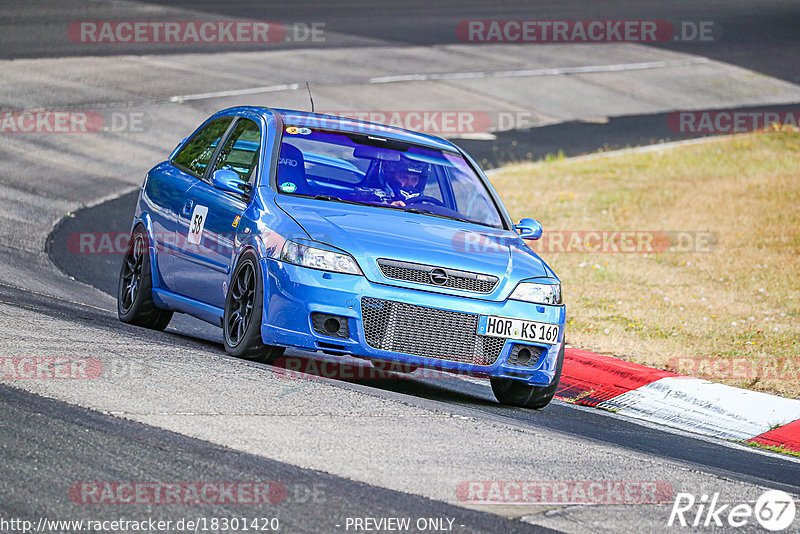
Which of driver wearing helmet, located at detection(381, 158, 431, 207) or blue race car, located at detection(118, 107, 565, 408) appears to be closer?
blue race car, located at detection(118, 107, 565, 408)

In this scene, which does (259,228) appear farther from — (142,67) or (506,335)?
(142,67)

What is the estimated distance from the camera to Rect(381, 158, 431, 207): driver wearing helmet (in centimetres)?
881

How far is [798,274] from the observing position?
559 inches

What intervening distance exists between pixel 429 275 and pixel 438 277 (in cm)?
6

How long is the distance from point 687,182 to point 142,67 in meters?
10.2

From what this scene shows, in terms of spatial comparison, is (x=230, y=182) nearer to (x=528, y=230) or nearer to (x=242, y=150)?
(x=242, y=150)

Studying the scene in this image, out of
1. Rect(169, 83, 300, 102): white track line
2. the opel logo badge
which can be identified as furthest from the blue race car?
Rect(169, 83, 300, 102): white track line

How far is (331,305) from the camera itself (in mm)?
7527

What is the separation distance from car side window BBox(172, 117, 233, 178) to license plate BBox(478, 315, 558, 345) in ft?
8.80

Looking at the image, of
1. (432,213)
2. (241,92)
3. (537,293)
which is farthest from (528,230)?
(241,92)

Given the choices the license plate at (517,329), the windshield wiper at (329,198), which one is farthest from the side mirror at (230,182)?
the license plate at (517,329)

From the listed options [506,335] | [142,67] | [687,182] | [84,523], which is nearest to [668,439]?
[506,335]

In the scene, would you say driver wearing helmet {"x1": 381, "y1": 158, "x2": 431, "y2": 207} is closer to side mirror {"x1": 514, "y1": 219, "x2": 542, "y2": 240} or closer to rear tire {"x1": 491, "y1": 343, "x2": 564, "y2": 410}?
side mirror {"x1": 514, "y1": 219, "x2": 542, "y2": 240}

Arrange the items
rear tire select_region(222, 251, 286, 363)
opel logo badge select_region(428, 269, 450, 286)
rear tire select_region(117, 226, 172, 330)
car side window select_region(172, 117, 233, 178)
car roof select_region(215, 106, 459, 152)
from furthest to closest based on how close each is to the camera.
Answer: rear tire select_region(117, 226, 172, 330) → car side window select_region(172, 117, 233, 178) → car roof select_region(215, 106, 459, 152) → rear tire select_region(222, 251, 286, 363) → opel logo badge select_region(428, 269, 450, 286)
